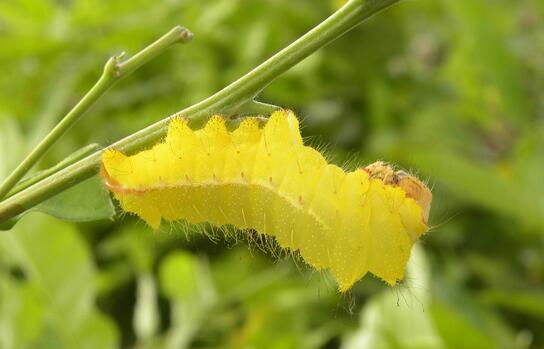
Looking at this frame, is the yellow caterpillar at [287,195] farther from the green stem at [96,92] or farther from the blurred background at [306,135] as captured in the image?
the blurred background at [306,135]

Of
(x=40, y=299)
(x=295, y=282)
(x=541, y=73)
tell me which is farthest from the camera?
(x=541, y=73)

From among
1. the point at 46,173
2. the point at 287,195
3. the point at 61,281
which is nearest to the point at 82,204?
the point at 46,173

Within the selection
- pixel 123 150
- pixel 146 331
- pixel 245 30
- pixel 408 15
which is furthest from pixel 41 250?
pixel 408 15

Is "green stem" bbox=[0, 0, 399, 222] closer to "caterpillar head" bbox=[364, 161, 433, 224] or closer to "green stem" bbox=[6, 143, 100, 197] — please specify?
"green stem" bbox=[6, 143, 100, 197]

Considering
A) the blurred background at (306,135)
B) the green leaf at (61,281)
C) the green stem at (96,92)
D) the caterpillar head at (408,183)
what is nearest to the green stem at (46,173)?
the green stem at (96,92)

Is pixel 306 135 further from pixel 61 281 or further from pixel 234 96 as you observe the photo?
pixel 234 96

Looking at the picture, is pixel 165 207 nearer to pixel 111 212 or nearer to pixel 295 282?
pixel 111 212

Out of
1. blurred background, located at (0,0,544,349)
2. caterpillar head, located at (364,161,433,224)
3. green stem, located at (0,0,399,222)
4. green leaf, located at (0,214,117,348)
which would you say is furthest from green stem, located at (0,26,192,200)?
green leaf, located at (0,214,117,348)
